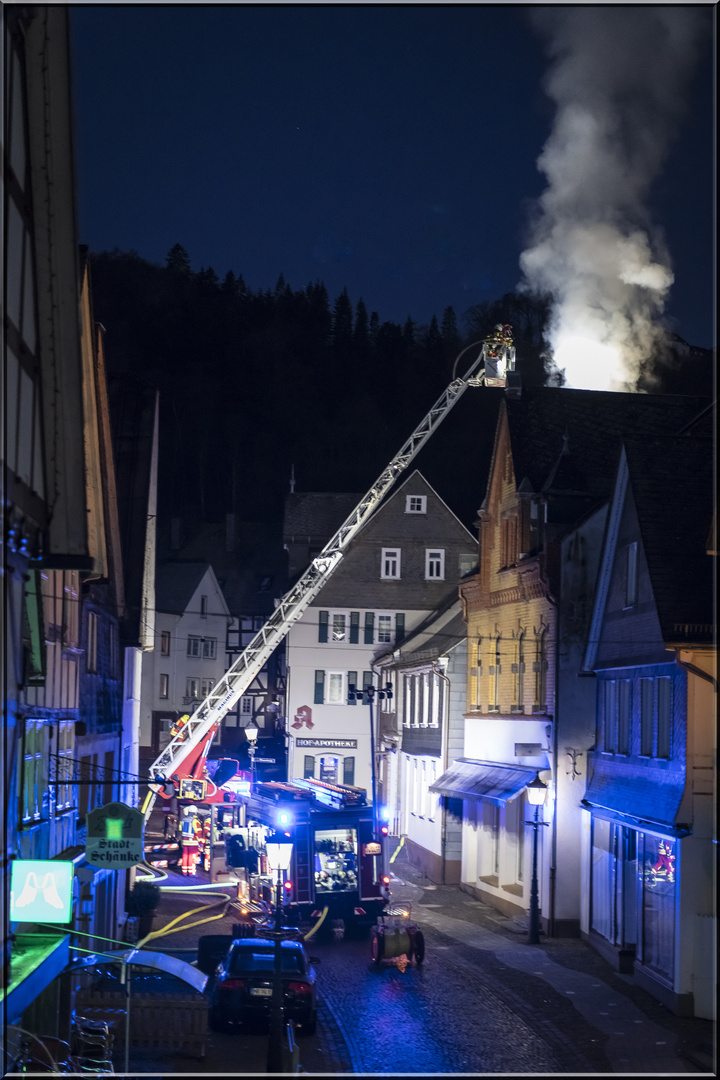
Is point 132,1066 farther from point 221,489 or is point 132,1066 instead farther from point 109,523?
point 221,489

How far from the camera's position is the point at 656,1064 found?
17.3 m

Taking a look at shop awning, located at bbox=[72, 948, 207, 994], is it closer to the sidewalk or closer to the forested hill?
the sidewalk

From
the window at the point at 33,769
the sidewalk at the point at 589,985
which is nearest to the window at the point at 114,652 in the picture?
the sidewalk at the point at 589,985

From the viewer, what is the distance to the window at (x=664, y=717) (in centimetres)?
2225

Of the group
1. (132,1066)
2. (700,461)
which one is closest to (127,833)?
(132,1066)

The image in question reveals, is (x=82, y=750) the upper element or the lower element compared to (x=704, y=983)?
upper

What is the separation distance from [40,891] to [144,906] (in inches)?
589

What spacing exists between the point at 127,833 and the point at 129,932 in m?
10.5

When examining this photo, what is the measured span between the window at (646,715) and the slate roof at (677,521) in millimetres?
2114

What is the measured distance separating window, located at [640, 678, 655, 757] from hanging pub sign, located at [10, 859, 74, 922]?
1356 cm

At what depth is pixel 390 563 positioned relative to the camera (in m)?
57.6

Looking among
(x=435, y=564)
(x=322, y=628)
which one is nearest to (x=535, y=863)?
(x=322, y=628)

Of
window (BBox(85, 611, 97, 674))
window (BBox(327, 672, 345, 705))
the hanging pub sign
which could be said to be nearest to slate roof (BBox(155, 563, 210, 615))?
window (BBox(327, 672, 345, 705))

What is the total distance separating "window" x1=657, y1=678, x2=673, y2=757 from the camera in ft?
73.0
